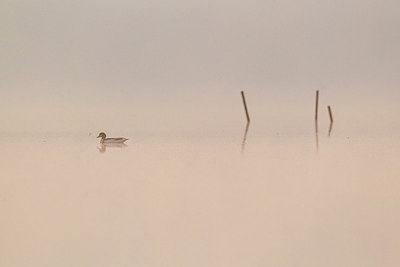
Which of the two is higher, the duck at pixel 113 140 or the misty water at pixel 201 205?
the duck at pixel 113 140

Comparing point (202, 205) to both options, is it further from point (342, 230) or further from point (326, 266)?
point (326, 266)

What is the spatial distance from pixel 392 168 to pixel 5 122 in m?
3.73

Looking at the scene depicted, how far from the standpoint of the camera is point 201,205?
2.59 meters

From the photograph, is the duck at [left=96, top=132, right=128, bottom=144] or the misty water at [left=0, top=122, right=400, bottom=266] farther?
the duck at [left=96, top=132, right=128, bottom=144]

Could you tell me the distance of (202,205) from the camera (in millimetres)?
2592

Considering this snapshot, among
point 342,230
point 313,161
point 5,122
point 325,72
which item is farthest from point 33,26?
point 342,230

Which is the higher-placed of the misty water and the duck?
the duck

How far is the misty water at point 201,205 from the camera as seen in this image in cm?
195

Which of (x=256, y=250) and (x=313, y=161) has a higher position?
(x=313, y=161)

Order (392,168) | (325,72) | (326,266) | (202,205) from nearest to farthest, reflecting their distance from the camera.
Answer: (326,266), (202,205), (392,168), (325,72)

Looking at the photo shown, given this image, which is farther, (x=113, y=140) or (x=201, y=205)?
(x=113, y=140)

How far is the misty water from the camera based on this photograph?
1954 millimetres

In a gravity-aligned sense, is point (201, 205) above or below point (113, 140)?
below

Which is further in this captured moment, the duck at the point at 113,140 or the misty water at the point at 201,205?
the duck at the point at 113,140
